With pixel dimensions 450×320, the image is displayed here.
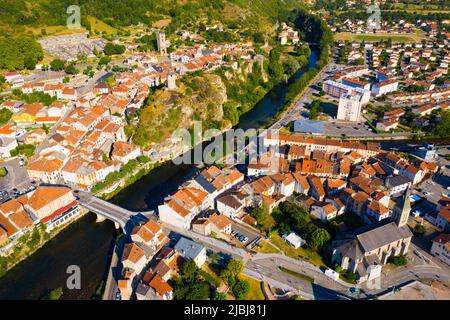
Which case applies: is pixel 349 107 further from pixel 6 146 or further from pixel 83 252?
pixel 6 146

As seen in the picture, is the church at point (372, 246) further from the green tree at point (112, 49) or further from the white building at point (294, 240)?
the green tree at point (112, 49)

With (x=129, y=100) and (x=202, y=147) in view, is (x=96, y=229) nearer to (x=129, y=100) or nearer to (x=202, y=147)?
(x=202, y=147)

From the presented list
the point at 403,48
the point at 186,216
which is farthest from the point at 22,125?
the point at 403,48

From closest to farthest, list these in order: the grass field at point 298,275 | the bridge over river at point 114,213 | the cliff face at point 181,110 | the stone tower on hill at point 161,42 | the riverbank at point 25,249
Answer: the grass field at point 298,275
the riverbank at point 25,249
the bridge over river at point 114,213
the cliff face at point 181,110
the stone tower on hill at point 161,42

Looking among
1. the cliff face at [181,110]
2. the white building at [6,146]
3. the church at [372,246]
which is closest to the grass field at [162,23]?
the cliff face at [181,110]

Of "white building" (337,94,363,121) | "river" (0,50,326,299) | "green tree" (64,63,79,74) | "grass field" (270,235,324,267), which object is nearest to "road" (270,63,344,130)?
"white building" (337,94,363,121)

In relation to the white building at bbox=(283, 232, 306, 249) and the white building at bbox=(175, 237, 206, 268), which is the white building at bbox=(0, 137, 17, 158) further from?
the white building at bbox=(283, 232, 306, 249)
